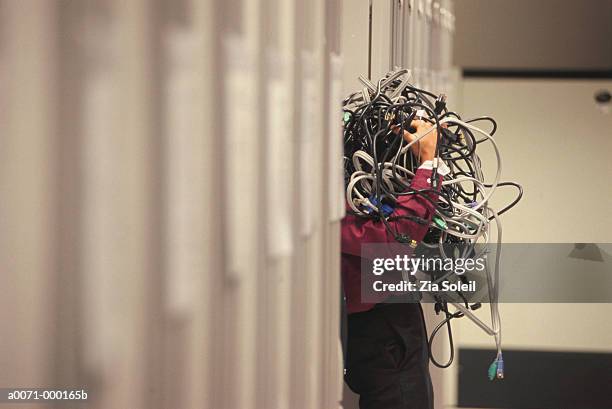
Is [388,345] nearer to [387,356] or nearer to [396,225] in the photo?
[387,356]

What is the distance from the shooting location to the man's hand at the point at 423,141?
1.65 m

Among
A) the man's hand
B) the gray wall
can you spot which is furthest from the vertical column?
the gray wall

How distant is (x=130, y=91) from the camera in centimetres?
52

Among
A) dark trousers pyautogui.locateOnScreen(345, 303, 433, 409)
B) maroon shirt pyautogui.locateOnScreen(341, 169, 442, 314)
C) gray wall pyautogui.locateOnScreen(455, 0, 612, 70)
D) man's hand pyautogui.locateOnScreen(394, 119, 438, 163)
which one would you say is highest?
gray wall pyautogui.locateOnScreen(455, 0, 612, 70)

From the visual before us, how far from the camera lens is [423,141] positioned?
1.65 metres

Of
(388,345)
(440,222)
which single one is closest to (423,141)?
(440,222)

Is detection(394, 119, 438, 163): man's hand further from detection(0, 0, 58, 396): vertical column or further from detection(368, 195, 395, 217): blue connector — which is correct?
detection(0, 0, 58, 396): vertical column

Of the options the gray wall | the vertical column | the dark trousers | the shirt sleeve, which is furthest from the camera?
the gray wall

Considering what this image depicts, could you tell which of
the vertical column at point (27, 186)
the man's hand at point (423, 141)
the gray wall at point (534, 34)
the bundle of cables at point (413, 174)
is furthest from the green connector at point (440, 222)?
the gray wall at point (534, 34)

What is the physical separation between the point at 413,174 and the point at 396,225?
14 centimetres

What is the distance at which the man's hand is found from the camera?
5.41ft

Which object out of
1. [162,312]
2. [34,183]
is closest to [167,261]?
[162,312]

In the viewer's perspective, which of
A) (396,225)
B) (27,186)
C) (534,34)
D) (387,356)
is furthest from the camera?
(534,34)

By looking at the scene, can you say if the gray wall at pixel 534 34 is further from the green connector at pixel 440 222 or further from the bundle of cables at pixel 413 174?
the green connector at pixel 440 222
